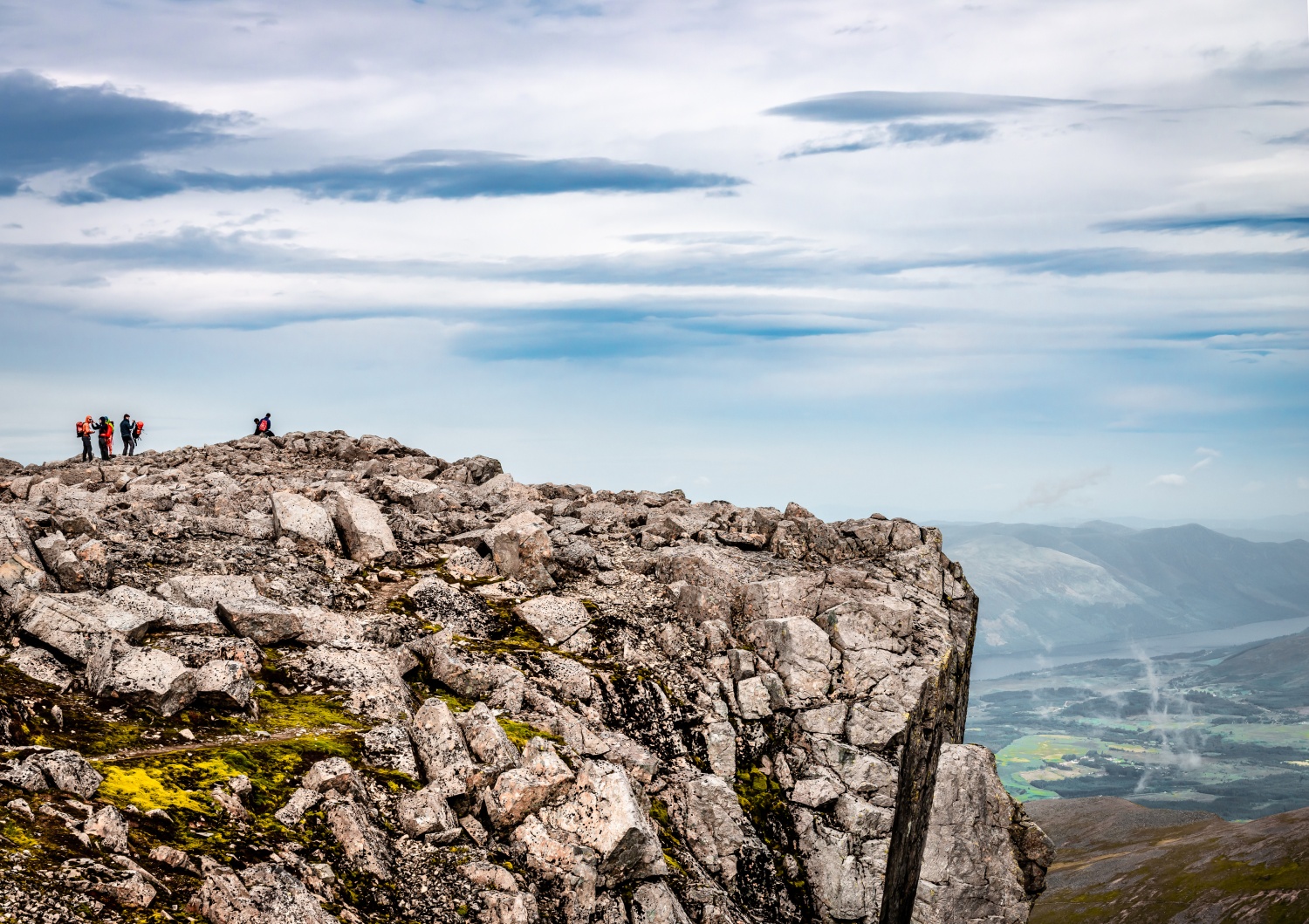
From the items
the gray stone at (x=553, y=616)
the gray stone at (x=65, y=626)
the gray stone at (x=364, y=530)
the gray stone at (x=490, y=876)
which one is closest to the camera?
the gray stone at (x=490, y=876)

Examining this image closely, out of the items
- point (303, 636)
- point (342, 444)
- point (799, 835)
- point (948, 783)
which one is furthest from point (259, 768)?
point (342, 444)

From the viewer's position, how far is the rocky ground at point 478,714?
17.1m

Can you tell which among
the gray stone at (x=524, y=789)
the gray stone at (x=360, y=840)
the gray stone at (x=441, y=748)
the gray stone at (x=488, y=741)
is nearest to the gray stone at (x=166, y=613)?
the gray stone at (x=441, y=748)

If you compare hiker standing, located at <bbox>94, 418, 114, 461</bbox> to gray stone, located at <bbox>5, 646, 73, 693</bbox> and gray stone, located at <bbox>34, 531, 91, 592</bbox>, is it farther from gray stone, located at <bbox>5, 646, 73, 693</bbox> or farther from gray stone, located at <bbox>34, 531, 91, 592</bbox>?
gray stone, located at <bbox>5, 646, 73, 693</bbox>

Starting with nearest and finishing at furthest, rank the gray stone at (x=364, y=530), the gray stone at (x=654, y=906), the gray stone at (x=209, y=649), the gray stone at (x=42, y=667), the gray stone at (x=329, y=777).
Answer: the gray stone at (x=329, y=777) → the gray stone at (x=654, y=906) → the gray stone at (x=42, y=667) → the gray stone at (x=209, y=649) → the gray stone at (x=364, y=530)

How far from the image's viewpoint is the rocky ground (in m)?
17.1

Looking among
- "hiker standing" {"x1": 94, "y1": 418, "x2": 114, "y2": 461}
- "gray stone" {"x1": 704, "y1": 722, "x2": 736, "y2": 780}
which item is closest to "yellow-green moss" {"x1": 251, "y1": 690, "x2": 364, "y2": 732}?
"gray stone" {"x1": 704, "y1": 722, "x2": 736, "y2": 780}

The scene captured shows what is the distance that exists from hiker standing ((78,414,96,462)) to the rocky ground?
18550 millimetres

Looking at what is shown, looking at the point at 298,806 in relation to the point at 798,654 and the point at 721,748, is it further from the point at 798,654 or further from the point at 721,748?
the point at 798,654

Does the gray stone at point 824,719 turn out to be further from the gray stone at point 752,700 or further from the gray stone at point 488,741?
the gray stone at point 488,741

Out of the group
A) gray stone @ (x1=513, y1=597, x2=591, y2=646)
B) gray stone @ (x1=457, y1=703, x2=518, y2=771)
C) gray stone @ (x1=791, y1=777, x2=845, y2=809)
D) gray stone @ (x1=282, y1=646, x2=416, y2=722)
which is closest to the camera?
gray stone @ (x1=457, y1=703, x2=518, y2=771)

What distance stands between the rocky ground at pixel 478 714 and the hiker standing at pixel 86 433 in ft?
60.9

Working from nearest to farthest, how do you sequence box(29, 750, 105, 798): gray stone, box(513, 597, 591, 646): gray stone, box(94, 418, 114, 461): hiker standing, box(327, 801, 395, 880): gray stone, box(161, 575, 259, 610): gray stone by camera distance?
box(29, 750, 105, 798): gray stone
box(327, 801, 395, 880): gray stone
box(161, 575, 259, 610): gray stone
box(513, 597, 591, 646): gray stone
box(94, 418, 114, 461): hiker standing

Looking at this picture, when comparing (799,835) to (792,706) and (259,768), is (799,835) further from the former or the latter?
(259,768)
